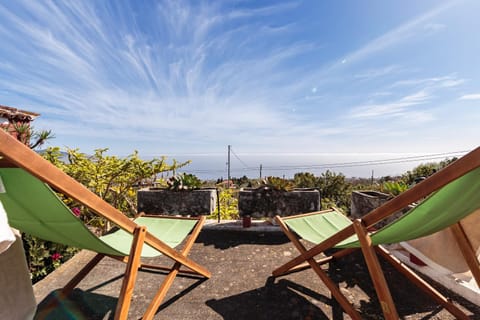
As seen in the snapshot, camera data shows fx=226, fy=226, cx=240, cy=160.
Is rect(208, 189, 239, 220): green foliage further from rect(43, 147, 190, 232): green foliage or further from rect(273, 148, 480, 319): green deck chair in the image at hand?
rect(273, 148, 480, 319): green deck chair

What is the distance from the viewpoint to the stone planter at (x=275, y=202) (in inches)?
133

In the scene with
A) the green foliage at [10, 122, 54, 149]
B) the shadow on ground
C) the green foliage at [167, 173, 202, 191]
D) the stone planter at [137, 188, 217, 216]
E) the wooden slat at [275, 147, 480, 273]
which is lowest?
the shadow on ground

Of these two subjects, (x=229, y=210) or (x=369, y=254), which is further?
(x=229, y=210)

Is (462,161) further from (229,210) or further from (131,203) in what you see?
(131,203)

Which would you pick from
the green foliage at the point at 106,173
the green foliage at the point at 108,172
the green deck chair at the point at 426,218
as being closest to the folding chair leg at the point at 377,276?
the green deck chair at the point at 426,218

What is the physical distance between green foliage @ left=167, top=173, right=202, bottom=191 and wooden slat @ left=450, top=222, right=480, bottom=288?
3.14 meters

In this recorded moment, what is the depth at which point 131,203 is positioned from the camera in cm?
467

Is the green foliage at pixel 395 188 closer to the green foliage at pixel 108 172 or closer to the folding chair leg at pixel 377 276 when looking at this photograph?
the folding chair leg at pixel 377 276

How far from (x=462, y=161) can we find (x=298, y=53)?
22.6 ft

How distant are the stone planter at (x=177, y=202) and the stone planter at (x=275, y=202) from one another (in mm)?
546

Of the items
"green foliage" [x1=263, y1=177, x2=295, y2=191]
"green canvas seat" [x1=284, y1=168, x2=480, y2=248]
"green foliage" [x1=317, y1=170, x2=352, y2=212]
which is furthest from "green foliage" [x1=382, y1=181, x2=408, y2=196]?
"green foliage" [x1=317, y1=170, x2=352, y2=212]

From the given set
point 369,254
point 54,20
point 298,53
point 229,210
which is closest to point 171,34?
point 54,20

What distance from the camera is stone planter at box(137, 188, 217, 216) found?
3592mm

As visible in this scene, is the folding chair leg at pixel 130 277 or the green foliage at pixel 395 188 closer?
the folding chair leg at pixel 130 277
